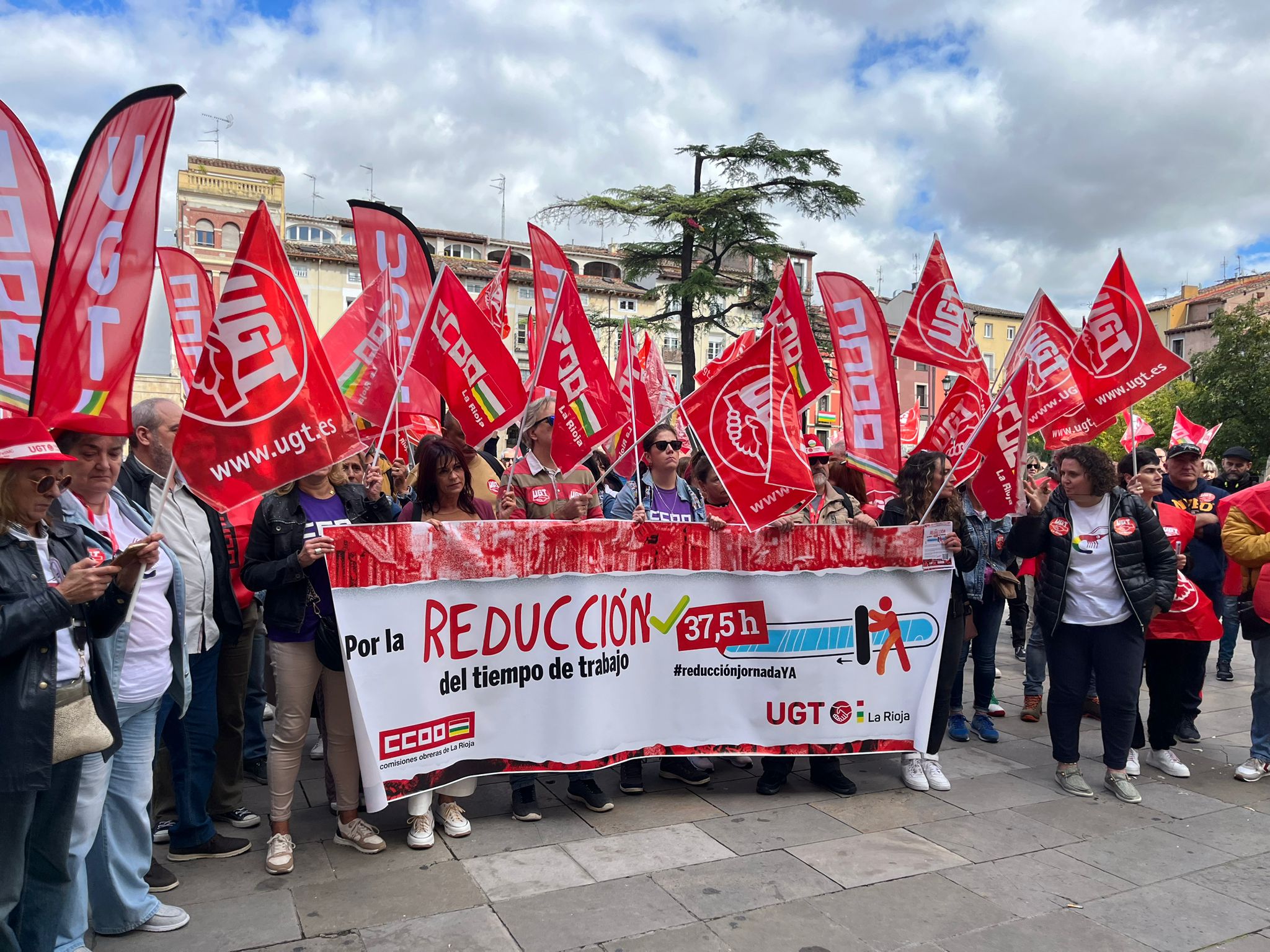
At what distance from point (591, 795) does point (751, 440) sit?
6.73ft

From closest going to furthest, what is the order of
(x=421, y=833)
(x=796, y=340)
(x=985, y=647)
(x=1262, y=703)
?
(x=421, y=833), (x=1262, y=703), (x=796, y=340), (x=985, y=647)

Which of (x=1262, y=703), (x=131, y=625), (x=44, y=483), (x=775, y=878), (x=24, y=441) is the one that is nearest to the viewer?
(x=24, y=441)

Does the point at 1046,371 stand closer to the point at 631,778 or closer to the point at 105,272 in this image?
the point at 631,778

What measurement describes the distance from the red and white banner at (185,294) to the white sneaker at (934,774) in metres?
5.41

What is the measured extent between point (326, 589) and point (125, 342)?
55.9 inches

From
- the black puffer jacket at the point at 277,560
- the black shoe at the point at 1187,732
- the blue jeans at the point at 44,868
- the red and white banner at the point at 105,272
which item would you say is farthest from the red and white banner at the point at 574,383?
the black shoe at the point at 1187,732

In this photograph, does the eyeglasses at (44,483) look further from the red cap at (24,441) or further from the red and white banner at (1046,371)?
the red and white banner at (1046,371)

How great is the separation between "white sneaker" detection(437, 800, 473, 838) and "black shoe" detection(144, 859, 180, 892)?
1.16m

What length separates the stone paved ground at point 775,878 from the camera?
340cm

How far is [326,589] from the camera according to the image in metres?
4.07

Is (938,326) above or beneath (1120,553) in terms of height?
above

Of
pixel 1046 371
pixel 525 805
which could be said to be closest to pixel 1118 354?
pixel 1046 371

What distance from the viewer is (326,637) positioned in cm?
403

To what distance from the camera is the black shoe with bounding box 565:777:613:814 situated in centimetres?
466
